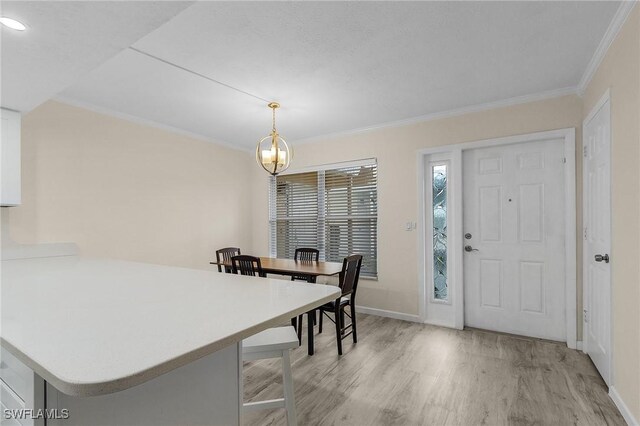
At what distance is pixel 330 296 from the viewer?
125cm

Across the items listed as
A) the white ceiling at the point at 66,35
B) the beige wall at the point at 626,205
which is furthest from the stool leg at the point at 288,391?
the beige wall at the point at 626,205

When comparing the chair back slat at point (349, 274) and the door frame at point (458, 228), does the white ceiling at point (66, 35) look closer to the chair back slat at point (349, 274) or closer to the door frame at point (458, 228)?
the chair back slat at point (349, 274)

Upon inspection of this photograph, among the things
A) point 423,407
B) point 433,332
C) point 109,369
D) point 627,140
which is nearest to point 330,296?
point 109,369

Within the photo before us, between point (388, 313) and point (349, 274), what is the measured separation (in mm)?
1366

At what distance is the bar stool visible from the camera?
1521 mm

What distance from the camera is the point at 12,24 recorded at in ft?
4.81

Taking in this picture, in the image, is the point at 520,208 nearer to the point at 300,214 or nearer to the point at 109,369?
the point at 300,214

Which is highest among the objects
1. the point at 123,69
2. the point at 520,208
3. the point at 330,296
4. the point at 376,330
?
the point at 123,69

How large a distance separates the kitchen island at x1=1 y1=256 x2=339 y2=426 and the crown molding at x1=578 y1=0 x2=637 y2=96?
237cm

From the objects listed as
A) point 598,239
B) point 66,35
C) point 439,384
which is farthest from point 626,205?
point 66,35

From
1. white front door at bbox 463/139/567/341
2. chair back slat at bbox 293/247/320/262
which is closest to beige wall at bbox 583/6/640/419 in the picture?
white front door at bbox 463/139/567/341

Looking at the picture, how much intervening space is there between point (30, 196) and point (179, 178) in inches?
62.0

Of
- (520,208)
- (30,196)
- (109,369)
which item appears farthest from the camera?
(520,208)

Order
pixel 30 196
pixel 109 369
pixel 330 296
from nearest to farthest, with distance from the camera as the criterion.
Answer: pixel 109 369 < pixel 330 296 < pixel 30 196
